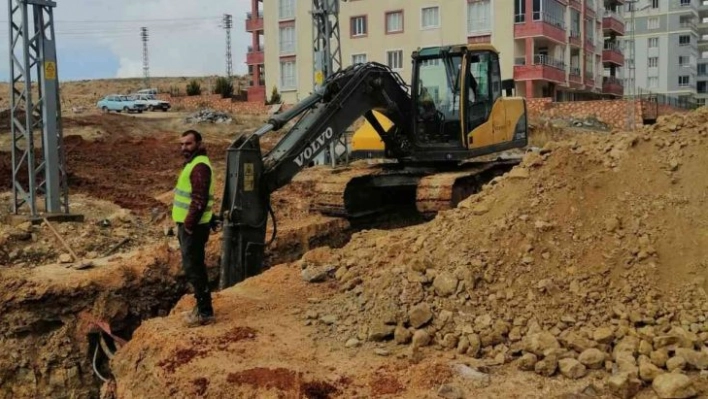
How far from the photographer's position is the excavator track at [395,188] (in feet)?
33.3

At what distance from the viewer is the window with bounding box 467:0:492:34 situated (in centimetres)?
3884

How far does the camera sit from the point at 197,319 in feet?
21.7

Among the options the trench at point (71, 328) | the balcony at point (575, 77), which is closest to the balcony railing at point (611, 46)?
the balcony at point (575, 77)

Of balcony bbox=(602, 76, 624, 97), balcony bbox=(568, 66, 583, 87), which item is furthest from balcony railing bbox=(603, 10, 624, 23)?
balcony bbox=(568, 66, 583, 87)

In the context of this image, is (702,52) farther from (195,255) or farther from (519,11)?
(195,255)

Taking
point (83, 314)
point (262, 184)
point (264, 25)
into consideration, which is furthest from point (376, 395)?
point (264, 25)

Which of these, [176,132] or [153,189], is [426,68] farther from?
[176,132]

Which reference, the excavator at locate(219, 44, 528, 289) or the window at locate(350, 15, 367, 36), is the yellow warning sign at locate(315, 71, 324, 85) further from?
the window at locate(350, 15, 367, 36)

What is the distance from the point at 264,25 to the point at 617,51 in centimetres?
2597

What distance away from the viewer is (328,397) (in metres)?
5.13

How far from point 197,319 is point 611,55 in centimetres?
4963

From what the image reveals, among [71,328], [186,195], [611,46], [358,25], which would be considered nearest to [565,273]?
[186,195]

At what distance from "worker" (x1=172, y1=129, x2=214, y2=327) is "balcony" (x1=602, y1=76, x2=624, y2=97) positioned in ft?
155

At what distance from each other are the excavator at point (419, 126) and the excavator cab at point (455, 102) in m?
0.02
